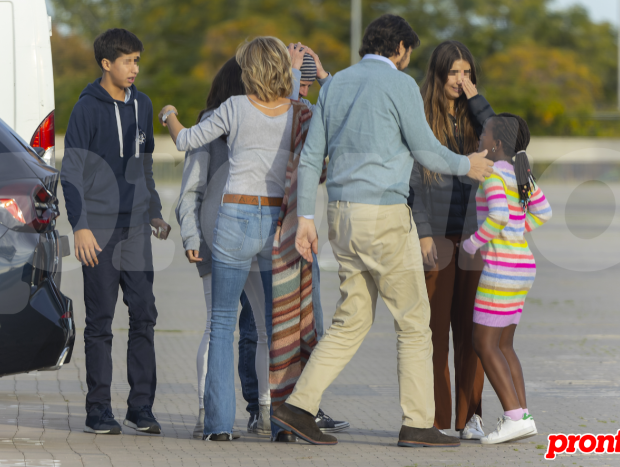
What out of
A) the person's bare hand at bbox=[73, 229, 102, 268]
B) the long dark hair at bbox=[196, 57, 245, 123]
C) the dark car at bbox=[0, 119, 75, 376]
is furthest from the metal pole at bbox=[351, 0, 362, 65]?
the dark car at bbox=[0, 119, 75, 376]

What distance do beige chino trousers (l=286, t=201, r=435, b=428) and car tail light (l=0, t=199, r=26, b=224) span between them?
1383 millimetres

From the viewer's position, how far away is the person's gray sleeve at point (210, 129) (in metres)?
4.47

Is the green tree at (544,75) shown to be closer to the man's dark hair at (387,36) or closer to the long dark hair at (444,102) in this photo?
the long dark hair at (444,102)

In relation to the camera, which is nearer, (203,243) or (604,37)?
(203,243)

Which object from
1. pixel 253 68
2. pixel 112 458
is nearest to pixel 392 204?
pixel 253 68

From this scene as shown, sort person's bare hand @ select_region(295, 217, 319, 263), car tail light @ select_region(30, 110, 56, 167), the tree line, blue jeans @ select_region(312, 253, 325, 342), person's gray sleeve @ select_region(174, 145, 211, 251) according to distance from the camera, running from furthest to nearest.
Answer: the tree line → car tail light @ select_region(30, 110, 56, 167) → blue jeans @ select_region(312, 253, 325, 342) → person's gray sleeve @ select_region(174, 145, 211, 251) → person's bare hand @ select_region(295, 217, 319, 263)

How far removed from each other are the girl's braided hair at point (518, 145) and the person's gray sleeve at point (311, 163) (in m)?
0.85

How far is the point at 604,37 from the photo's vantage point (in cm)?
5084

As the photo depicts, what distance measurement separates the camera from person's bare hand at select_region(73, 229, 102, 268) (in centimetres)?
461

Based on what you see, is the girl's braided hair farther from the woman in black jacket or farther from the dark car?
the dark car

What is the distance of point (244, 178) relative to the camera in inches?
178

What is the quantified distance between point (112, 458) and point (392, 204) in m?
1.68

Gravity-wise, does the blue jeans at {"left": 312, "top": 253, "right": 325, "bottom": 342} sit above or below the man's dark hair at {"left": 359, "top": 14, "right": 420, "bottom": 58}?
below

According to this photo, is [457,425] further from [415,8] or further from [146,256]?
[415,8]
